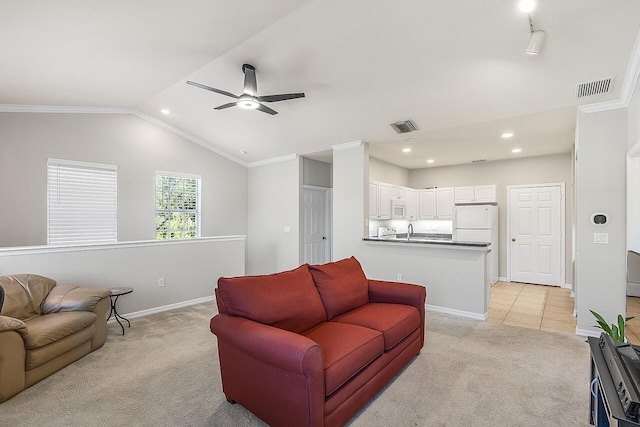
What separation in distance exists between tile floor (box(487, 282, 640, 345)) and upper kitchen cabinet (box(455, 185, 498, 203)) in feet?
5.83

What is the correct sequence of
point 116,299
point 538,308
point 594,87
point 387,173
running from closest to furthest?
1. point 594,87
2. point 116,299
3. point 538,308
4. point 387,173

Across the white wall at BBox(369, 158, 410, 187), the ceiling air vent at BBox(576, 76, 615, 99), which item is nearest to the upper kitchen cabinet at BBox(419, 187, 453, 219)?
the white wall at BBox(369, 158, 410, 187)

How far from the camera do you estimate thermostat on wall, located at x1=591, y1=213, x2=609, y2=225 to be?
11.0 feet

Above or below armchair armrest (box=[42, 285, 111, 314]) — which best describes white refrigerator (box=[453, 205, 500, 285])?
above

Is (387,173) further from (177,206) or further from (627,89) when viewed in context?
(177,206)

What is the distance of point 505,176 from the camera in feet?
21.4

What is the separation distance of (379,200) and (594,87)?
334cm

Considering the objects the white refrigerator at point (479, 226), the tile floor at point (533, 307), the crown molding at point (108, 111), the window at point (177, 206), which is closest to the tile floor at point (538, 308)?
the tile floor at point (533, 307)

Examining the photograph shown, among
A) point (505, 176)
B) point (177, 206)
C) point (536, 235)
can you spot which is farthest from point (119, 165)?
point (536, 235)

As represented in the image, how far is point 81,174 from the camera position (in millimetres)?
4785

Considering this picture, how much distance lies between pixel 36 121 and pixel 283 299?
15.7ft

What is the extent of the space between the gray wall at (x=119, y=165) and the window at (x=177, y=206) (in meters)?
0.13

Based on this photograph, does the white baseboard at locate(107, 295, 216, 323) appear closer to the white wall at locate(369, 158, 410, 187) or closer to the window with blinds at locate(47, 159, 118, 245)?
the window with blinds at locate(47, 159, 118, 245)

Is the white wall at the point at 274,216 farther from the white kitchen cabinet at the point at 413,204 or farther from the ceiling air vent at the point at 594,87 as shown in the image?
the ceiling air vent at the point at 594,87
